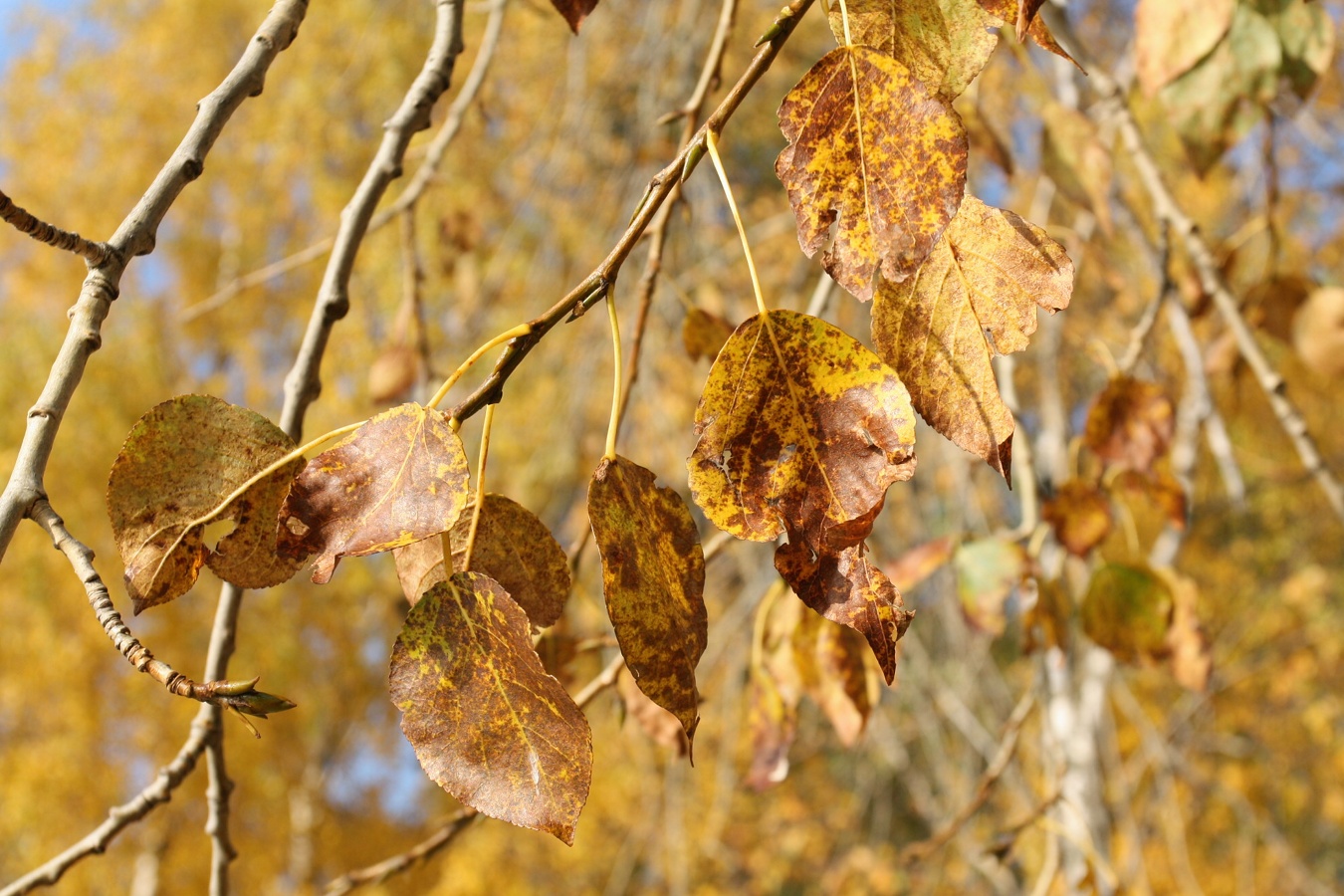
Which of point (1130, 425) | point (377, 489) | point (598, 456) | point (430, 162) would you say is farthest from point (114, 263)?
point (598, 456)

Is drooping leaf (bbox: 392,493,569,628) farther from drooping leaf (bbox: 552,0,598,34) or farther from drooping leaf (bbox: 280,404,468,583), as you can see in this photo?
drooping leaf (bbox: 552,0,598,34)

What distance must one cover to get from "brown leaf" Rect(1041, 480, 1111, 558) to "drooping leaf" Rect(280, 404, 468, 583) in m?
0.51

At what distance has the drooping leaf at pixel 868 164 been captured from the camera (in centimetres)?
26

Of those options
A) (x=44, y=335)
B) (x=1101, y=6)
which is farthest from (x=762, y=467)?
(x=44, y=335)

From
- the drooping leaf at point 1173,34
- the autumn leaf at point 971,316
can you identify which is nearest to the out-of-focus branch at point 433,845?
the autumn leaf at point 971,316

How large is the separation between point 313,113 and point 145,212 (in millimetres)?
3823

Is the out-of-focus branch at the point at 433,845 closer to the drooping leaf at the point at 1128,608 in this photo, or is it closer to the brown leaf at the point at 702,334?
the brown leaf at the point at 702,334

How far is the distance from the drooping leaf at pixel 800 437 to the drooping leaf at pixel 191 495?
14 cm

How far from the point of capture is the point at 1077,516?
0.68m

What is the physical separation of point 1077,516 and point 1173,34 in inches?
11.8

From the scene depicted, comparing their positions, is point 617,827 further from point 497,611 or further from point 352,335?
point 497,611

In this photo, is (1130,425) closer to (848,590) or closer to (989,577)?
(989,577)

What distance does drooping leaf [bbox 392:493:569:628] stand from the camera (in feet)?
1.10

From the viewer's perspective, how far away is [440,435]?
0.27 meters
